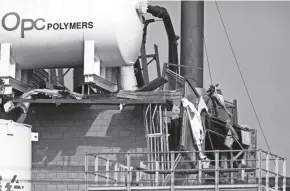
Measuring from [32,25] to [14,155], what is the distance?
3.76m

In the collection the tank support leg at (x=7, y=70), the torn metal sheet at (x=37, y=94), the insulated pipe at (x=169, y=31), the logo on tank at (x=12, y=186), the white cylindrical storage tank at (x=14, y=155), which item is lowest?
the logo on tank at (x=12, y=186)

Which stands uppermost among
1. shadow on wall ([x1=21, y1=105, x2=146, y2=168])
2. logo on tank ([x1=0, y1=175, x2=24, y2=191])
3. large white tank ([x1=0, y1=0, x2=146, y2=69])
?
large white tank ([x1=0, y1=0, x2=146, y2=69])

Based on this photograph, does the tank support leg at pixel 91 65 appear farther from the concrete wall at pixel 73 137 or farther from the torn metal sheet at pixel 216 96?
the torn metal sheet at pixel 216 96

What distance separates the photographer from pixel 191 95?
2853cm

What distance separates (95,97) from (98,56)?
1.28 meters

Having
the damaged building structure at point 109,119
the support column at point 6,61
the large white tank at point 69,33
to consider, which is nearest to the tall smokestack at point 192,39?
the damaged building structure at point 109,119

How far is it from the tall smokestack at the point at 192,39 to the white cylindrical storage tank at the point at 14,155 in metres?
8.51

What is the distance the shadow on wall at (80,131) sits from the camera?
27.3 m

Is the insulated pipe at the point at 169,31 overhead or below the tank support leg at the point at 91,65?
overhead

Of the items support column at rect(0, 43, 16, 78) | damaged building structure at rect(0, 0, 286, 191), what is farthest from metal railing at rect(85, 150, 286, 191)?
support column at rect(0, 43, 16, 78)

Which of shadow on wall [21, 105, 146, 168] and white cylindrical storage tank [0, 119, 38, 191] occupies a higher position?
shadow on wall [21, 105, 146, 168]

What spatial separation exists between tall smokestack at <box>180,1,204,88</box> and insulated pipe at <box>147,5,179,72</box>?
0.48 meters

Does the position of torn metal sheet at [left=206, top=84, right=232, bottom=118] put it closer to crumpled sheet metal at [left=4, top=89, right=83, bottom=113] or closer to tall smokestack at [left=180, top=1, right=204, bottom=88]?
tall smokestack at [left=180, top=1, right=204, bottom=88]

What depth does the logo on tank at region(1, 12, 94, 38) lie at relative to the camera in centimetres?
2586
